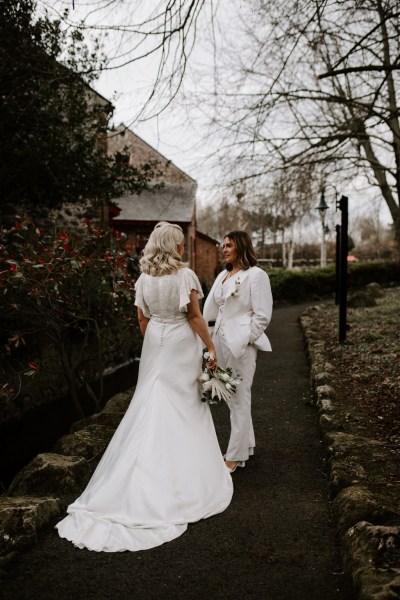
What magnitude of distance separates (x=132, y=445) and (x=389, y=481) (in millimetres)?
1988

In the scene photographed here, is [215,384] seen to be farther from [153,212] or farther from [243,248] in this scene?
[153,212]

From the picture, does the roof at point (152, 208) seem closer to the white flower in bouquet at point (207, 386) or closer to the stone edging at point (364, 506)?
the stone edging at point (364, 506)

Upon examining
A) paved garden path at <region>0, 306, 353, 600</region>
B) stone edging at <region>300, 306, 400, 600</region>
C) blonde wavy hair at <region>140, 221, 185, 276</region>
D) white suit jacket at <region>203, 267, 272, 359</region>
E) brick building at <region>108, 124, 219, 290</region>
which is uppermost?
brick building at <region>108, 124, 219, 290</region>

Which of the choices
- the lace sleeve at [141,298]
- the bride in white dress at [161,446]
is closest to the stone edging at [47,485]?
the bride in white dress at [161,446]

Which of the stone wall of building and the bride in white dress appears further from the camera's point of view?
the stone wall of building

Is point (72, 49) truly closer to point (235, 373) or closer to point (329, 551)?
point (235, 373)

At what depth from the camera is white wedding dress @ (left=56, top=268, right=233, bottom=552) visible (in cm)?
339

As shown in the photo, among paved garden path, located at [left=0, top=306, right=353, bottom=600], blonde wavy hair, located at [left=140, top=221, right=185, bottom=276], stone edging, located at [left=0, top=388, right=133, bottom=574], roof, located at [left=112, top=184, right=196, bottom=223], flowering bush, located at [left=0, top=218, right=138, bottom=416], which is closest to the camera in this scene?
paved garden path, located at [left=0, top=306, right=353, bottom=600]

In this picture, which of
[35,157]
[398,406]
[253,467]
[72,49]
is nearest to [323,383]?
[398,406]

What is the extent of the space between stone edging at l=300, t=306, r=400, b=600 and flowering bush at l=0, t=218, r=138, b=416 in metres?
3.84

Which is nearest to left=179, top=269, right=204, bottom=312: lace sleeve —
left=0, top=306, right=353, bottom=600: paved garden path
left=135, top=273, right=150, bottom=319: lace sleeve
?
left=135, top=273, right=150, bottom=319: lace sleeve

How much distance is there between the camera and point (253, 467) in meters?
4.74

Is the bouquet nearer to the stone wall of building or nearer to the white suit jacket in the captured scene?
the white suit jacket

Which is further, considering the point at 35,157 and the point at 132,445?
the point at 35,157
